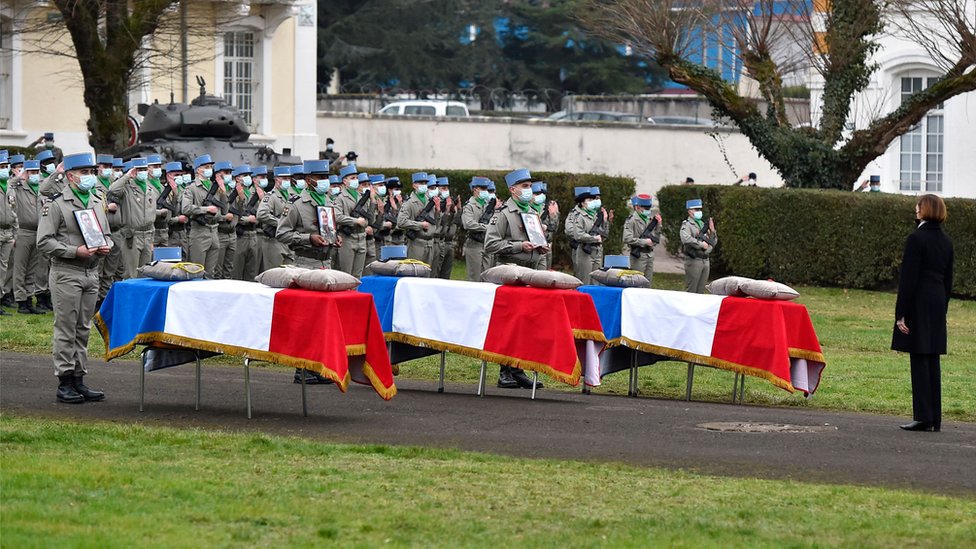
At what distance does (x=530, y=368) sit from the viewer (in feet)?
46.6

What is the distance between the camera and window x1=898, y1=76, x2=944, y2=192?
37.6 metres

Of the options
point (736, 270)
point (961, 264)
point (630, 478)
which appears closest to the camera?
point (630, 478)

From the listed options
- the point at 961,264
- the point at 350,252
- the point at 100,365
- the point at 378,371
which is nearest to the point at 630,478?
the point at 378,371

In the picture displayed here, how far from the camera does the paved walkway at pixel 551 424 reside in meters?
11.3

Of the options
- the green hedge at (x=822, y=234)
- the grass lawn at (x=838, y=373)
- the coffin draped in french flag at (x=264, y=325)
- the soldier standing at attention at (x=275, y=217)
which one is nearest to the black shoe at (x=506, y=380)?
the grass lawn at (x=838, y=373)

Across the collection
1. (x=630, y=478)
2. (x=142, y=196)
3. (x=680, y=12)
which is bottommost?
(x=630, y=478)

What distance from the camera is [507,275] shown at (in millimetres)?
14508

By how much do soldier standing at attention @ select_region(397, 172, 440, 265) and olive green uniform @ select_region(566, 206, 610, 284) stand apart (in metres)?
2.18

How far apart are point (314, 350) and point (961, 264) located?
1806 centimetres

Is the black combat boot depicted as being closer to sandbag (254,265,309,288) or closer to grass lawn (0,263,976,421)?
sandbag (254,265,309,288)

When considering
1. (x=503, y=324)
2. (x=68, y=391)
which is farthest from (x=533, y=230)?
(x=68, y=391)

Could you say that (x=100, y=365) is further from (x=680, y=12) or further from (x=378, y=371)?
(x=680, y=12)

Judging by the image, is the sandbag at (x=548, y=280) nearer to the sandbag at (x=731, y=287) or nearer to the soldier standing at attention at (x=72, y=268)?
the sandbag at (x=731, y=287)

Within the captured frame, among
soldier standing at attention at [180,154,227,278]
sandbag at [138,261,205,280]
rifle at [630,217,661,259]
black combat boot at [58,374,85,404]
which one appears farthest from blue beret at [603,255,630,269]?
soldier standing at attention at [180,154,227,278]
